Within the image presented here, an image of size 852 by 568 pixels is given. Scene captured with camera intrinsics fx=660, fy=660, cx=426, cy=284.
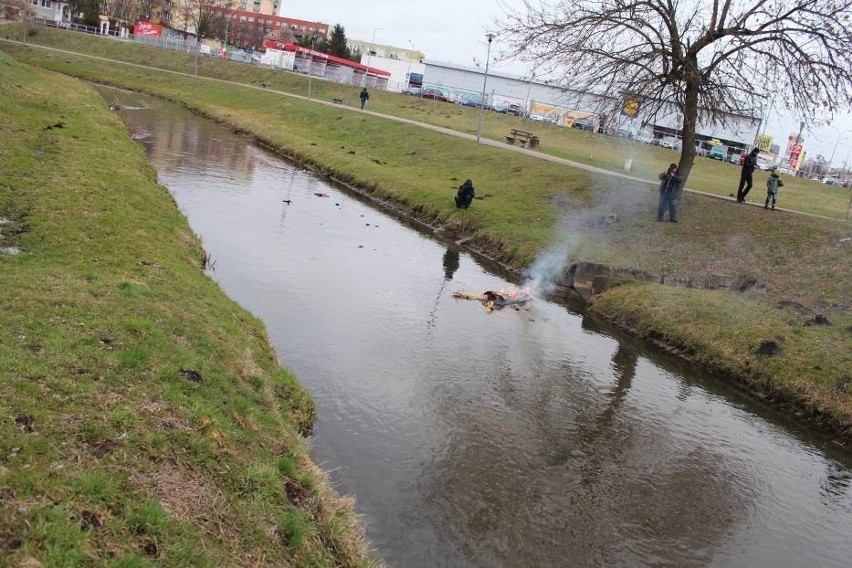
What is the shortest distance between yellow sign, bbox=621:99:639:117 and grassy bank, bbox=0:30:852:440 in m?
4.01

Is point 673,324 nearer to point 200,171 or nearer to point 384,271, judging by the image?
point 384,271

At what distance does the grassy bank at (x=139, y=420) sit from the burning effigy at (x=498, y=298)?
7.47 m

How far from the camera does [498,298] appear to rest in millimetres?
18109

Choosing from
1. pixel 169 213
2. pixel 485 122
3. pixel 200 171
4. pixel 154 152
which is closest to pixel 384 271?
pixel 169 213

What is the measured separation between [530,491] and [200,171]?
2380 cm

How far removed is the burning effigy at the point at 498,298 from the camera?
1784 centimetres

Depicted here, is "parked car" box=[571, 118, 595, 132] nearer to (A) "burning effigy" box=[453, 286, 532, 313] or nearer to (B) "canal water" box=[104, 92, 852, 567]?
(B) "canal water" box=[104, 92, 852, 567]

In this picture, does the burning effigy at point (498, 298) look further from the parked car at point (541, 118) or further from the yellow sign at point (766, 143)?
the yellow sign at point (766, 143)

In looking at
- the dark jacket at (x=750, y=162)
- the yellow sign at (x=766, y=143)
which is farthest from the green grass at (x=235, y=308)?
the yellow sign at (x=766, y=143)

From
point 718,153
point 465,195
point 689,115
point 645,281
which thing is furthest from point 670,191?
point 718,153

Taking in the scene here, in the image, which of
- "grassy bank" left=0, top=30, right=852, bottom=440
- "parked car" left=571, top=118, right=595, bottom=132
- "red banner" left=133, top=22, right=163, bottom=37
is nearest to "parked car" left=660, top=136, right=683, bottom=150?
"parked car" left=571, top=118, right=595, bottom=132

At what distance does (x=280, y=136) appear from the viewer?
43594 mm

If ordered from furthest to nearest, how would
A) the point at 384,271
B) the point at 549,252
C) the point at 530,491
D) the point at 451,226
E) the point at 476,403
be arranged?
the point at 451,226, the point at 549,252, the point at 384,271, the point at 476,403, the point at 530,491

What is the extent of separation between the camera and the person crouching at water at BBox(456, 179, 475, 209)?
2691 cm
